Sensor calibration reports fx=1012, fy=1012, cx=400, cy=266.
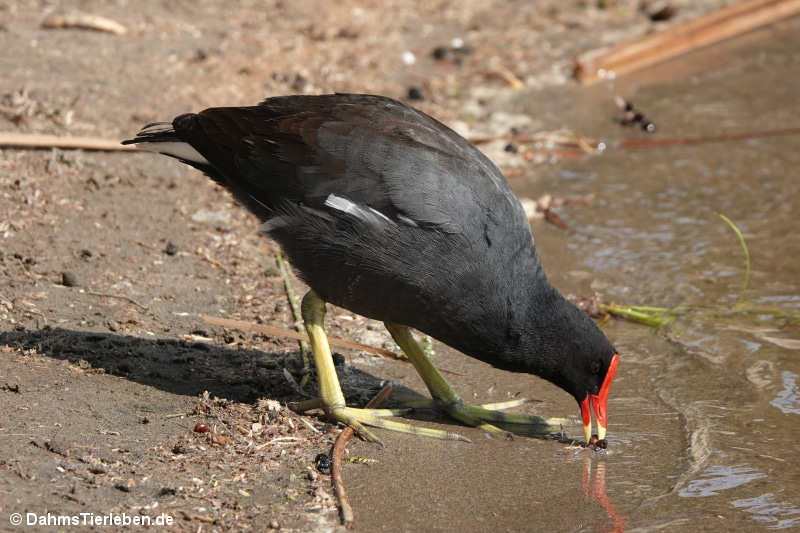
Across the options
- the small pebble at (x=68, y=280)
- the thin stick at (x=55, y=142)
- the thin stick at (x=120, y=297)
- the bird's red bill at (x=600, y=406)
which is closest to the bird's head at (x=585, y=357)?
the bird's red bill at (x=600, y=406)

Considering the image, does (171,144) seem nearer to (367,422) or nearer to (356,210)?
(356,210)

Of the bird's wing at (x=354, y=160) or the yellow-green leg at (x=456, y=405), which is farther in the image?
the yellow-green leg at (x=456, y=405)

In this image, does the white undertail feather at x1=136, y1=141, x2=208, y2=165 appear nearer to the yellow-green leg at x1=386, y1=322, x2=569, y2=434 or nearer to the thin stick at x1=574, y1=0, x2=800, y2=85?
the yellow-green leg at x1=386, y1=322, x2=569, y2=434

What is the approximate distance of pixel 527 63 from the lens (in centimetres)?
812

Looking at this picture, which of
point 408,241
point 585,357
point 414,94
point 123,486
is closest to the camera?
point 123,486

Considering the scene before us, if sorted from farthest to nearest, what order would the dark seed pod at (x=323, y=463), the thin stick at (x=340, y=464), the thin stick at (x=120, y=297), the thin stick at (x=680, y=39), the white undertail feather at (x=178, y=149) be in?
the thin stick at (x=680, y=39) < the thin stick at (x=120, y=297) < the white undertail feather at (x=178, y=149) < the dark seed pod at (x=323, y=463) < the thin stick at (x=340, y=464)

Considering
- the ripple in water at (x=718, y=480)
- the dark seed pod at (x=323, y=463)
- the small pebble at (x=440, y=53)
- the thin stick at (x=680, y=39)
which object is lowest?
the dark seed pod at (x=323, y=463)

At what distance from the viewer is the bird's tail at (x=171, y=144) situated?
4.23 metres

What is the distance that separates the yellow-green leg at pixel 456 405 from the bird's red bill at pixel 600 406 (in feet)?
0.60

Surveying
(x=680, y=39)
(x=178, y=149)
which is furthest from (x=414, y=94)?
(x=178, y=149)

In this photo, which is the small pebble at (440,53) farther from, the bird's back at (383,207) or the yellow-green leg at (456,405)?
the yellow-green leg at (456,405)

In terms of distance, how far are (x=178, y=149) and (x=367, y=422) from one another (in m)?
1.41

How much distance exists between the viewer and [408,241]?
3709 millimetres

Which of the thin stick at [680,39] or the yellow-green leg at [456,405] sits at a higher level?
the thin stick at [680,39]
